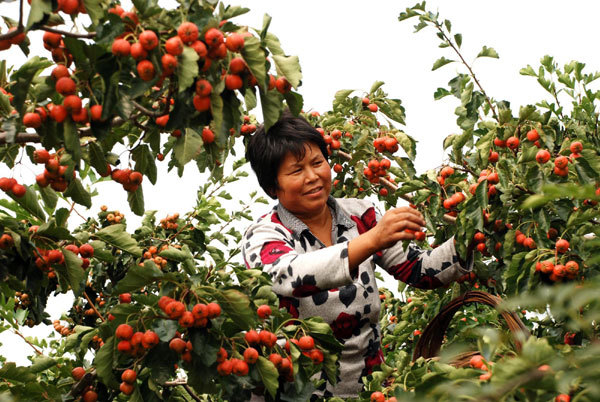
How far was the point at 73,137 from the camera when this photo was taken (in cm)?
222

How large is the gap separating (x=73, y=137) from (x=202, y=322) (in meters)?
0.80

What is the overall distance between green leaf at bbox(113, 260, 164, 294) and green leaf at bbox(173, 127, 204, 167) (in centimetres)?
A: 39

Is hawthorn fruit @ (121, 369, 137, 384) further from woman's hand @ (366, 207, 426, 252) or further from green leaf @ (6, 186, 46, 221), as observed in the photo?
woman's hand @ (366, 207, 426, 252)

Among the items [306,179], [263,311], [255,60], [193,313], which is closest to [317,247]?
[306,179]

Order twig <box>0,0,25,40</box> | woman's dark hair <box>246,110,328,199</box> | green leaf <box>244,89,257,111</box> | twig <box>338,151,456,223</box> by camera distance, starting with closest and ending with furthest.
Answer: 1. twig <box>0,0,25,40</box>
2. green leaf <box>244,89,257,111</box>
3. twig <box>338,151,456,223</box>
4. woman's dark hair <box>246,110,328,199</box>

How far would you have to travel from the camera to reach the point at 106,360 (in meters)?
2.58

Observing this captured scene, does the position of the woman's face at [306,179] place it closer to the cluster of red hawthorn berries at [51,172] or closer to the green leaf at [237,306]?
the green leaf at [237,306]

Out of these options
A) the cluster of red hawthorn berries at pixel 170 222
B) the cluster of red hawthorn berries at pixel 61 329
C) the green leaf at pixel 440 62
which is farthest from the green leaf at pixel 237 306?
the cluster of red hawthorn berries at pixel 61 329

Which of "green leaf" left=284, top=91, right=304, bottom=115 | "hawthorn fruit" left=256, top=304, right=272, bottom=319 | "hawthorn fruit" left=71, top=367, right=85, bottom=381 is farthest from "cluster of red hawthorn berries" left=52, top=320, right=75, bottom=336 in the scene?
"green leaf" left=284, top=91, right=304, bottom=115

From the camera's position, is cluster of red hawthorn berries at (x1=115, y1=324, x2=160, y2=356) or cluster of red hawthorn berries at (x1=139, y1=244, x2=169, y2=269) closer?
cluster of red hawthorn berries at (x1=115, y1=324, x2=160, y2=356)

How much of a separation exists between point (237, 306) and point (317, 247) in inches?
50.7

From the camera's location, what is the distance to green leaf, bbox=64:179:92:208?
8.49ft

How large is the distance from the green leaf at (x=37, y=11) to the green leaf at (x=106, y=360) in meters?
1.24

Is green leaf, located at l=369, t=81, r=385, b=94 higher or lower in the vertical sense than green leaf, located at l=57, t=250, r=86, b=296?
higher
